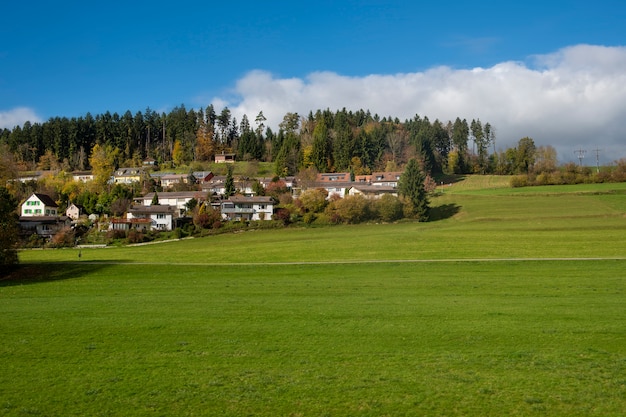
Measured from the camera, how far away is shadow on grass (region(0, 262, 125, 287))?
110ft

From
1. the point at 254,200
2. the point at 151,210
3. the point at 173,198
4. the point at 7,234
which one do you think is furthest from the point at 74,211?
the point at 7,234

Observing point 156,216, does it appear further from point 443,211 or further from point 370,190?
point 443,211

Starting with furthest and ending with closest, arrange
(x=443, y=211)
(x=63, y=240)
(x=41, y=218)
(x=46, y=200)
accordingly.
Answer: (x=46, y=200), (x=41, y=218), (x=443, y=211), (x=63, y=240)

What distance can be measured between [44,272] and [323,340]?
31.0 m

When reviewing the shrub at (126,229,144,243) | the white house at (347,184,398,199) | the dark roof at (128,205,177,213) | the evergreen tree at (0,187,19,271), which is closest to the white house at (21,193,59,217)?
the dark roof at (128,205,177,213)

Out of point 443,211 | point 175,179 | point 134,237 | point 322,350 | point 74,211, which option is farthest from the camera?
point 175,179

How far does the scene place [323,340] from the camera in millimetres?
14477

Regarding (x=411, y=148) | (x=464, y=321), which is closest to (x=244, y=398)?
(x=464, y=321)

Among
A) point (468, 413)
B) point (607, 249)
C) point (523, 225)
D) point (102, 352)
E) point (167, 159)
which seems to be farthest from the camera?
point (167, 159)

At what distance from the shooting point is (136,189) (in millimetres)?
106250

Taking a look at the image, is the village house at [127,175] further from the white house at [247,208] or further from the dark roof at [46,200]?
the white house at [247,208]

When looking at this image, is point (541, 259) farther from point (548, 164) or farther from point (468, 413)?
point (548, 164)

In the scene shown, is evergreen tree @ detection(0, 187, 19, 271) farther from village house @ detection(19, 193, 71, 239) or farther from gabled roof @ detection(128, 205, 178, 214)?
gabled roof @ detection(128, 205, 178, 214)

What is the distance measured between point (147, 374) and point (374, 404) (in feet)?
19.3
